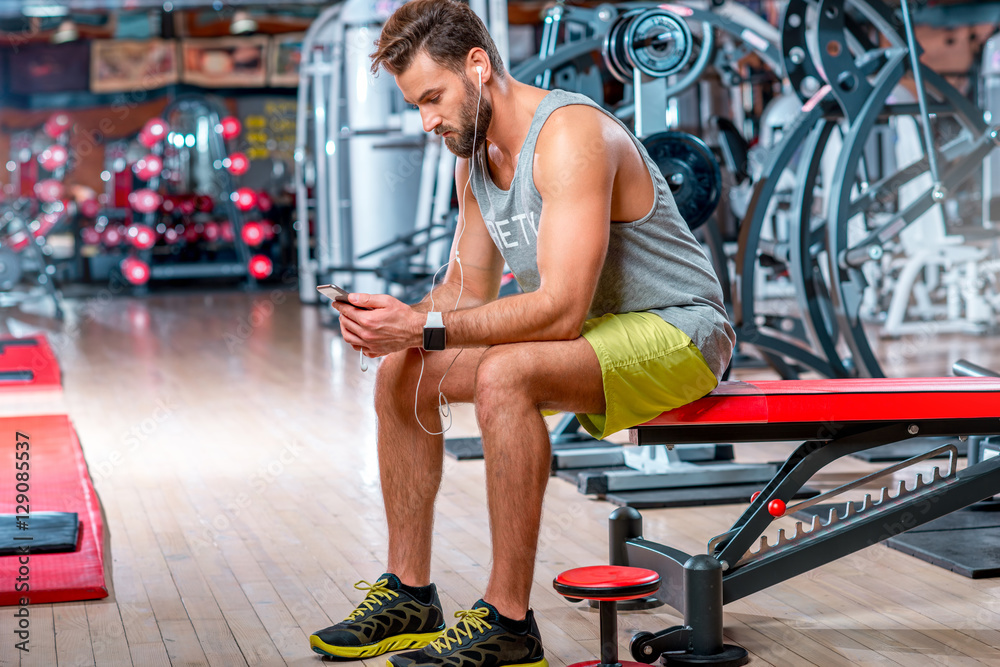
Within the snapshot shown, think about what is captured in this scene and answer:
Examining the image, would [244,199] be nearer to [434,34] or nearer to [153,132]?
[153,132]

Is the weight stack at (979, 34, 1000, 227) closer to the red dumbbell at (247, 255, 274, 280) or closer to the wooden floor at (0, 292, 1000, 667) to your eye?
the wooden floor at (0, 292, 1000, 667)

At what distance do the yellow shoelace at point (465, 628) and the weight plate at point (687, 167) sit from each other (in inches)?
62.9

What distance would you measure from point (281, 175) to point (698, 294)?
408 inches

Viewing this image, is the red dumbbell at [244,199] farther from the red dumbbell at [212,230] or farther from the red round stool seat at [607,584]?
the red round stool seat at [607,584]

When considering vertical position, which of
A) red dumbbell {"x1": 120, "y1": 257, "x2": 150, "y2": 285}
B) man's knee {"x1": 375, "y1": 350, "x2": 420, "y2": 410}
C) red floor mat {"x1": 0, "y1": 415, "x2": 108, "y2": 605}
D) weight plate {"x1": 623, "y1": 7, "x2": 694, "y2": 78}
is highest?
weight plate {"x1": 623, "y1": 7, "x2": 694, "y2": 78}

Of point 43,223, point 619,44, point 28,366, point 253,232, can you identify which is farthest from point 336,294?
point 43,223

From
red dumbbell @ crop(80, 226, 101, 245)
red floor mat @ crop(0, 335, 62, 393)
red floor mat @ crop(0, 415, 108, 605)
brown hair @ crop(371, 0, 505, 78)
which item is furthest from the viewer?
red dumbbell @ crop(80, 226, 101, 245)

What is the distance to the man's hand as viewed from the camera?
1.68 meters

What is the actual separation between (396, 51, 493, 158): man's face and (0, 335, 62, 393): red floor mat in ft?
11.7

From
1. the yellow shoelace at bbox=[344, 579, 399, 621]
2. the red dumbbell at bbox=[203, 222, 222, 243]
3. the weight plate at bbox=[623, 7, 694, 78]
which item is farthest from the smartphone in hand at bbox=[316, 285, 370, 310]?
the red dumbbell at bbox=[203, 222, 222, 243]

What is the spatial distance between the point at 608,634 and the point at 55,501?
1.70 metres

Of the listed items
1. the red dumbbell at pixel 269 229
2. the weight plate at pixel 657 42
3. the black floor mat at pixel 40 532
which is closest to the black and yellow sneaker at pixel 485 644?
the black floor mat at pixel 40 532

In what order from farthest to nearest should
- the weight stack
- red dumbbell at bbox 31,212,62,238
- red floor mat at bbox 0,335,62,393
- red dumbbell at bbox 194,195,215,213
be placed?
red dumbbell at bbox 194,195,215,213 → red dumbbell at bbox 31,212,62,238 → the weight stack → red floor mat at bbox 0,335,62,393

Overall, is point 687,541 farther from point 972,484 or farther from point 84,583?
point 84,583
